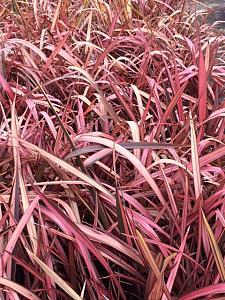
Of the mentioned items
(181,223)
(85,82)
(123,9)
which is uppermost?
(123,9)

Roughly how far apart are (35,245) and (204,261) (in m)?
0.36

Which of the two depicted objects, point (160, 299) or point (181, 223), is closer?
point (160, 299)

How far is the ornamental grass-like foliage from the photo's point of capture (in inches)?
40.9

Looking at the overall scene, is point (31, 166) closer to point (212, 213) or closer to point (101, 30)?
point (212, 213)

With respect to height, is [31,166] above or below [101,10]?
below

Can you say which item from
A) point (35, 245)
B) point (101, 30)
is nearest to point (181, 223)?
point (35, 245)

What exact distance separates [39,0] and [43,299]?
193cm

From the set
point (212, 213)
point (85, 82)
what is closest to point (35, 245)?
point (212, 213)

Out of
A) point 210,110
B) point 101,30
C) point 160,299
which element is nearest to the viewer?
point 160,299

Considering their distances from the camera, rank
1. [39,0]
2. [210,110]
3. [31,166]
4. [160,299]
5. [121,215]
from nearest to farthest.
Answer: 1. [160,299]
2. [121,215]
3. [31,166]
4. [210,110]
5. [39,0]

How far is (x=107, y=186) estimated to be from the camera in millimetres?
1236

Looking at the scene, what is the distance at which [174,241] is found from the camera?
3.69ft

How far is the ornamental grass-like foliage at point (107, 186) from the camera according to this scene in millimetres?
1038

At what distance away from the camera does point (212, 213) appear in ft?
3.71
